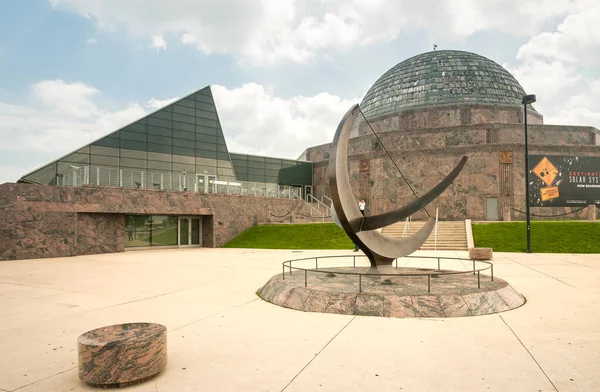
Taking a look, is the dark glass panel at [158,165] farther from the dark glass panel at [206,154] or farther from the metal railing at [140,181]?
the metal railing at [140,181]

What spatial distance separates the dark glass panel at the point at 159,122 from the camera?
835 inches

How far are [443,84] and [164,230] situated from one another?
61.4 ft

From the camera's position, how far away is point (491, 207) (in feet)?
61.9

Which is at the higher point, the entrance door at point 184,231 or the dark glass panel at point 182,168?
the dark glass panel at point 182,168

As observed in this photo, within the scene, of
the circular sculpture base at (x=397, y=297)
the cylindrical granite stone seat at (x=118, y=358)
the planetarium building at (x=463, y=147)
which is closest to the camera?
the cylindrical granite stone seat at (x=118, y=358)

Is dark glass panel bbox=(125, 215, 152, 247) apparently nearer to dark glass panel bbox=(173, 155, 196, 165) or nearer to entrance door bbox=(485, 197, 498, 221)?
dark glass panel bbox=(173, 155, 196, 165)

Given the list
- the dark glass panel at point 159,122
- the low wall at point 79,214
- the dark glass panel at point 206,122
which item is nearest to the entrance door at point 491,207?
the low wall at point 79,214

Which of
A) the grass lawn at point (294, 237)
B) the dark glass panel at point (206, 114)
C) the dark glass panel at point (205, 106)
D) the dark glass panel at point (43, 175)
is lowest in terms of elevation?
the grass lawn at point (294, 237)

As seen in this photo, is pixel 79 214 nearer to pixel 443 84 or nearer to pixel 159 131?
pixel 159 131

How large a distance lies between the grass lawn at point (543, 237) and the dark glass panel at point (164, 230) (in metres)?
11.4

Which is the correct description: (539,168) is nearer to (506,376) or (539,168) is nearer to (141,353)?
(506,376)

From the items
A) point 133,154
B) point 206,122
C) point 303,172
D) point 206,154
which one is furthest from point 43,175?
point 303,172

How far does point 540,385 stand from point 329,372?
138 centimetres

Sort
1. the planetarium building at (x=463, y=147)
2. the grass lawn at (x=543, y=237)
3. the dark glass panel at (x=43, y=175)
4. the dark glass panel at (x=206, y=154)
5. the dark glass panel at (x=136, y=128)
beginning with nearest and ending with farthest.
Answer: the grass lawn at (x=543, y=237) → the dark glass panel at (x=43, y=175) → the planetarium building at (x=463, y=147) → the dark glass panel at (x=136, y=128) → the dark glass panel at (x=206, y=154)
